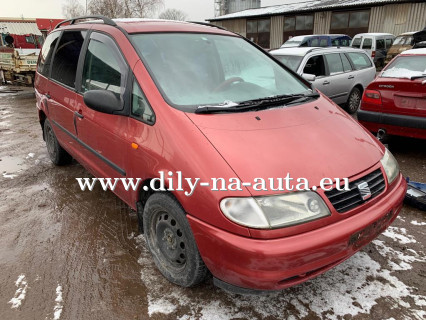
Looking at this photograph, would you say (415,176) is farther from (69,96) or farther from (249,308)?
(69,96)

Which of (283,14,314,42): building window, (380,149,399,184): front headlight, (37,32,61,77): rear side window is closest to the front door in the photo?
(37,32,61,77): rear side window

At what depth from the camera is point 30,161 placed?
4.75m

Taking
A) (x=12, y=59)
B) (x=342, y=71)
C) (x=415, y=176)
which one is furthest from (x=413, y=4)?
(x=12, y=59)

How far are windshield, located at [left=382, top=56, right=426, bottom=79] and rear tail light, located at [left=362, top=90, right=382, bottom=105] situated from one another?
1.18 ft

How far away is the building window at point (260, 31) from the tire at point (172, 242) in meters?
26.1

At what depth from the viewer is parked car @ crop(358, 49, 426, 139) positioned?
4.11 meters

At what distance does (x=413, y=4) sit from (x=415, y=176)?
64.8 ft

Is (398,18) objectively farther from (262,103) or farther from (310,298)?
(310,298)

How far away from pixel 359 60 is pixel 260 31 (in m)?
21.0

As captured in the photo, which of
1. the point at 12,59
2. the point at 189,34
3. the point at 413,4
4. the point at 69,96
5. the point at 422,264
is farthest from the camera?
the point at 413,4

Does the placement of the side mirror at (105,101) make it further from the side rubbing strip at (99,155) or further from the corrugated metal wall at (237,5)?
the corrugated metal wall at (237,5)

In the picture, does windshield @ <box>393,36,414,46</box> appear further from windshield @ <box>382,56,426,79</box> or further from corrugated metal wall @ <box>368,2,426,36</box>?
windshield @ <box>382,56,426,79</box>

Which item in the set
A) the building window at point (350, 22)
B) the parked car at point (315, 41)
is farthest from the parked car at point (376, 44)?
the building window at point (350, 22)

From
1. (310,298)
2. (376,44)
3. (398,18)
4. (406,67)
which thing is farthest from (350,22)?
(310,298)
